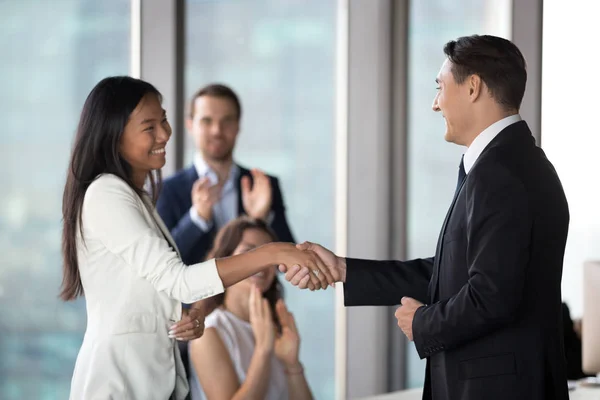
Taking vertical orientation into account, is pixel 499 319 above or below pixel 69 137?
below

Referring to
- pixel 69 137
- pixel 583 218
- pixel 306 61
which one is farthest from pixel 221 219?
pixel 583 218

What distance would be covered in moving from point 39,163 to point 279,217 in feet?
3.74

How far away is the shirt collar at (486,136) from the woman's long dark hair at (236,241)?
A: 65.9 inches

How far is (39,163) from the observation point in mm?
3785

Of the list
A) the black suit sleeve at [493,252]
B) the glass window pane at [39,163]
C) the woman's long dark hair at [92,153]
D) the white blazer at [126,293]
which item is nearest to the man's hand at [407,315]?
the black suit sleeve at [493,252]

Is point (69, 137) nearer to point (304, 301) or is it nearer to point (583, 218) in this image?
point (304, 301)

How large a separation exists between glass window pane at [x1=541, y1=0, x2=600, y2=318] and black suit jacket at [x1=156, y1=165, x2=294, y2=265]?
1.31 metres

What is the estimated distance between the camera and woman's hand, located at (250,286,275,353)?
3.36 meters

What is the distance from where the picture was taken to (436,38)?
15.0ft

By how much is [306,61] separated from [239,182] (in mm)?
888

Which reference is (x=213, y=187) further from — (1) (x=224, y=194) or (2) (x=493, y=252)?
(2) (x=493, y=252)

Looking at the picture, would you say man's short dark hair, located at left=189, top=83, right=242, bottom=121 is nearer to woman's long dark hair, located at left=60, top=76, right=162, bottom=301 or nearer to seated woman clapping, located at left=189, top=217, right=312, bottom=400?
seated woman clapping, located at left=189, top=217, right=312, bottom=400

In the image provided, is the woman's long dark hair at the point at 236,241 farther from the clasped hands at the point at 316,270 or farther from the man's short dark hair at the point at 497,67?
the man's short dark hair at the point at 497,67

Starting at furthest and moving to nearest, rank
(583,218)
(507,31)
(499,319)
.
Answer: (507,31)
(583,218)
(499,319)
